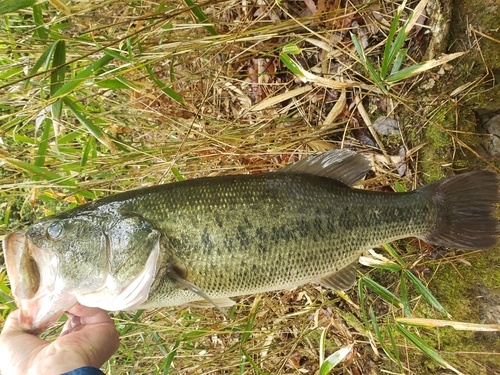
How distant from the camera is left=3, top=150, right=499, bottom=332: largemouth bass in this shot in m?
2.00

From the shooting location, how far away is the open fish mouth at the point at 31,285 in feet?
6.37

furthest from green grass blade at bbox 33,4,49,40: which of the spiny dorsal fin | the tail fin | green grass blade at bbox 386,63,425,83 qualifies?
the tail fin

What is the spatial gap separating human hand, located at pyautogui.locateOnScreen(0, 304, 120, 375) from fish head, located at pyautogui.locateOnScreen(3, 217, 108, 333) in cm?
9

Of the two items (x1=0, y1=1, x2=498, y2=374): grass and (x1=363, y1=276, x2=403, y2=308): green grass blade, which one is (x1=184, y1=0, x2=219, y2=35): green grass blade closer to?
(x1=0, y1=1, x2=498, y2=374): grass

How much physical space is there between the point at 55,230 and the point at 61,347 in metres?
0.58

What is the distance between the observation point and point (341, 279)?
2.36 meters

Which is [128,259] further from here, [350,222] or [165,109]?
[165,109]

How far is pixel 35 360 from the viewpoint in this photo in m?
1.92

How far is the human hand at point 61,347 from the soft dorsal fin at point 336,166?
1.37m

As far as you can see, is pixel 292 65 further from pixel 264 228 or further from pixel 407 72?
pixel 264 228

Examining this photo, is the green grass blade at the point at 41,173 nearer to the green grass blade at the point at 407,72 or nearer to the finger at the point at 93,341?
the finger at the point at 93,341

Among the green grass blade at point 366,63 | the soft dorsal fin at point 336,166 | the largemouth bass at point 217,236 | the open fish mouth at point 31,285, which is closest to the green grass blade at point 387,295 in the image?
the largemouth bass at point 217,236

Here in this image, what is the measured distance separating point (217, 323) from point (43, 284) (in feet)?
5.83

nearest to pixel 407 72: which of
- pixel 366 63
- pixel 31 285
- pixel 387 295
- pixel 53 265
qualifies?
pixel 366 63
